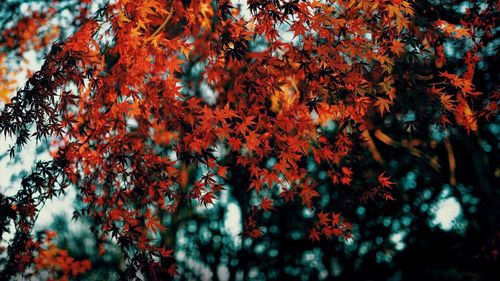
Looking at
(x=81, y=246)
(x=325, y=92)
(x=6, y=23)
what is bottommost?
(x=325, y=92)

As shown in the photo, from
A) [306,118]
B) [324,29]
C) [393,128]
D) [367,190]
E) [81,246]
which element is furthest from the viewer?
[81,246]

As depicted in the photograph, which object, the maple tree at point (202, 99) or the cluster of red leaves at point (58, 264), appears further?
the cluster of red leaves at point (58, 264)

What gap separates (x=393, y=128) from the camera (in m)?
7.56

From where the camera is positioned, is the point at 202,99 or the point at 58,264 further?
the point at 58,264

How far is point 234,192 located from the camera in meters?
8.12

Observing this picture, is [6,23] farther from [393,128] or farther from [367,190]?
[393,128]

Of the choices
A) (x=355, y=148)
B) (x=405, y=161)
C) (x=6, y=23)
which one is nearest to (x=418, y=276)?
(x=405, y=161)

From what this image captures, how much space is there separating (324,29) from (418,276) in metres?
5.70

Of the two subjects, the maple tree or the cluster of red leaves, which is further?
the cluster of red leaves

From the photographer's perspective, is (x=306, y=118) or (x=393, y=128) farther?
(x=393, y=128)

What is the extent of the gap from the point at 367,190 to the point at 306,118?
1.61 m

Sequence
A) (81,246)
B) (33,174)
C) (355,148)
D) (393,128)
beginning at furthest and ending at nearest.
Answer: (81,246) < (393,128) < (355,148) < (33,174)

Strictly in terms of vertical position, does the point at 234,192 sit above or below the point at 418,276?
above

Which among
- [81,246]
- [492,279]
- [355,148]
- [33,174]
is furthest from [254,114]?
[81,246]
